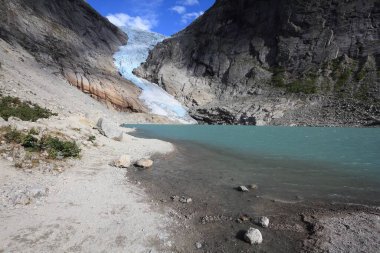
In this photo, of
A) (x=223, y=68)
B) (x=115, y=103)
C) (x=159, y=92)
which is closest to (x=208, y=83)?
(x=223, y=68)

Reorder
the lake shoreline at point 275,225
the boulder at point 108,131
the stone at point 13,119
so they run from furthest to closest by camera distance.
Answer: the boulder at point 108,131
the stone at point 13,119
the lake shoreline at point 275,225

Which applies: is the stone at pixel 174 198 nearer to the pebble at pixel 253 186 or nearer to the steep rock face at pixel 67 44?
the pebble at pixel 253 186

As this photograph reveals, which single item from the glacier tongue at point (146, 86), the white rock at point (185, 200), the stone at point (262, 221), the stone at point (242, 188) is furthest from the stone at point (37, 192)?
the glacier tongue at point (146, 86)

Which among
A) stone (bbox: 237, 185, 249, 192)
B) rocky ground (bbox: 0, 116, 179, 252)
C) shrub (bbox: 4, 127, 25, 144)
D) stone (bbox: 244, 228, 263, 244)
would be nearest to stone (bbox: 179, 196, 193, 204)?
rocky ground (bbox: 0, 116, 179, 252)

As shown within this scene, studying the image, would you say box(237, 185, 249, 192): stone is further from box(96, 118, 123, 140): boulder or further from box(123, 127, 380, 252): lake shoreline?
box(96, 118, 123, 140): boulder

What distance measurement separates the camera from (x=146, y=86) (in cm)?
9881

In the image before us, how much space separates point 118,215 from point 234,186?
615 centimetres

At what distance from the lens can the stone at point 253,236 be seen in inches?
322

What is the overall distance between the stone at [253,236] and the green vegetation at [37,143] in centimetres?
1076

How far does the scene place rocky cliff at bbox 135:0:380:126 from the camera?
245 feet

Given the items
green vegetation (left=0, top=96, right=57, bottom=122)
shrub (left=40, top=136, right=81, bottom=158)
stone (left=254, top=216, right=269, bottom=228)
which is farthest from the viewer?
green vegetation (left=0, top=96, right=57, bottom=122)

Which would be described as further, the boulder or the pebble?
the boulder

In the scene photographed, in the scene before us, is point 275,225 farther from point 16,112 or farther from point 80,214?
point 16,112

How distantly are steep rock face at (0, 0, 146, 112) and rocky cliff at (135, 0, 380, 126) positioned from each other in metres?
18.1
